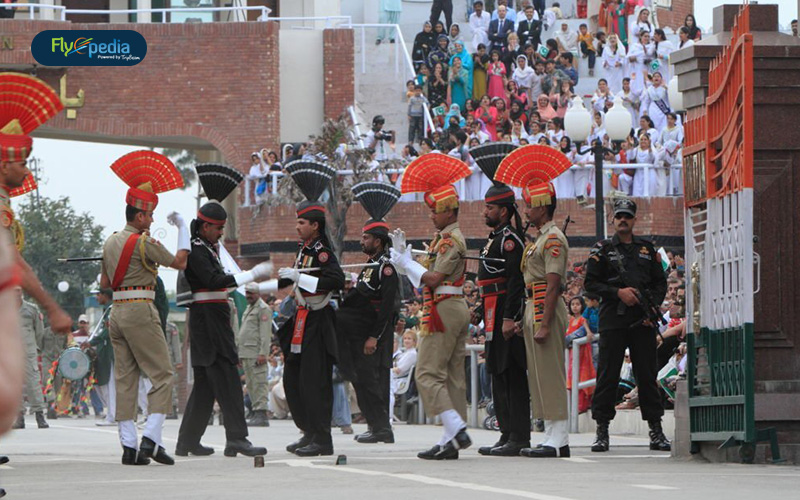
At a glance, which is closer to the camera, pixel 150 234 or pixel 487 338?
pixel 150 234

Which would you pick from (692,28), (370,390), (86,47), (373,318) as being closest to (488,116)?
(692,28)

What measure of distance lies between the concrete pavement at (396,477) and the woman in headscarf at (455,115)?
20896 millimetres

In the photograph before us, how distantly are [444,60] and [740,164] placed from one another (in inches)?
1044

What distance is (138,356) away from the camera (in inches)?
467

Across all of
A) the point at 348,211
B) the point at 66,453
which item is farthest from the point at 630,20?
the point at 66,453

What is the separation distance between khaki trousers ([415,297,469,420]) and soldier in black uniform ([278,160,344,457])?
73 cm

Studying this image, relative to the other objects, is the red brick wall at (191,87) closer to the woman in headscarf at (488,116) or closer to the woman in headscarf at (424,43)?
the woman in headscarf at (424,43)

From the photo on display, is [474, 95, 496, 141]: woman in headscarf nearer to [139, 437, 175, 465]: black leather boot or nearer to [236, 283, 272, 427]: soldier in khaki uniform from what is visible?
[236, 283, 272, 427]: soldier in khaki uniform

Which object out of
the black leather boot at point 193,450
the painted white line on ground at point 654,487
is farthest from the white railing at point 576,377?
the painted white line on ground at point 654,487

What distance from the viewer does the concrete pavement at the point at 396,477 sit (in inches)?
345

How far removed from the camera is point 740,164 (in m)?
10.8

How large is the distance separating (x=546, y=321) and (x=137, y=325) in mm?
2904

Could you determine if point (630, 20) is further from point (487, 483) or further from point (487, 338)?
point (487, 483)

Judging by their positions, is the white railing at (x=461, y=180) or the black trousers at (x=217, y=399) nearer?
the black trousers at (x=217, y=399)
